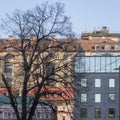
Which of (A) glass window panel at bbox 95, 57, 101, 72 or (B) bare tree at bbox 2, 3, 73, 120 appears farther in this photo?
(A) glass window panel at bbox 95, 57, 101, 72

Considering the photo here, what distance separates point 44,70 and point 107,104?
5336 cm

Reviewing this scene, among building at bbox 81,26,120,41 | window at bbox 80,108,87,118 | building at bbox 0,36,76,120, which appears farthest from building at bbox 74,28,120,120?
building at bbox 0,36,76,120

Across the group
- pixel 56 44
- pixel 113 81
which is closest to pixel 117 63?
pixel 113 81

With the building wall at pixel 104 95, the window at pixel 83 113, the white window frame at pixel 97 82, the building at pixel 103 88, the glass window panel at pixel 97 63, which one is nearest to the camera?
the window at pixel 83 113

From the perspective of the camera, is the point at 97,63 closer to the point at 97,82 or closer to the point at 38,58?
the point at 97,82

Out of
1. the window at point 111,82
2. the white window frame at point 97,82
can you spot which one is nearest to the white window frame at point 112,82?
the window at point 111,82

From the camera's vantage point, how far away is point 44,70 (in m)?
37.3

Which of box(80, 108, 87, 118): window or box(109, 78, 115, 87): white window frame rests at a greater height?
box(109, 78, 115, 87): white window frame

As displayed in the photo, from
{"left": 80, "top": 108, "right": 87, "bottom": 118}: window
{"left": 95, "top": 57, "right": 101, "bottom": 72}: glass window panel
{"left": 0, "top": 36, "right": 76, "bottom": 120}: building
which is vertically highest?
{"left": 0, "top": 36, "right": 76, "bottom": 120}: building

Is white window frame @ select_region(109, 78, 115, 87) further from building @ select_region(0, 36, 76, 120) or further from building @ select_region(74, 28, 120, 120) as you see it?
building @ select_region(0, 36, 76, 120)

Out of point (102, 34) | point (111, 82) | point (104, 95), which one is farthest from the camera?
point (102, 34)

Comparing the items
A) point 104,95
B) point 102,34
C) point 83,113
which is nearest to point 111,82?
point 104,95

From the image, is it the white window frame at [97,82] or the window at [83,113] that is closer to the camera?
the window at [83,113]

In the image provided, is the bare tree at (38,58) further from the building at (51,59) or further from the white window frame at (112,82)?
the white window frame at (112,82)
